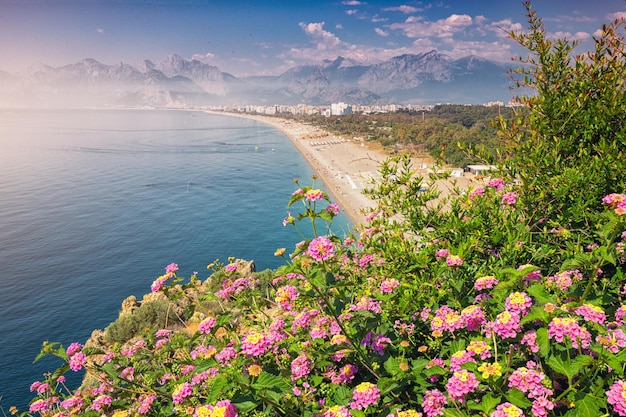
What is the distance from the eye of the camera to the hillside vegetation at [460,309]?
2400mm

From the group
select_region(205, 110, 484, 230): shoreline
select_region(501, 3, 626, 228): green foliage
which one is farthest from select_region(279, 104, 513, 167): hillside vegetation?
select_region(501, 3, 626, 228): green foliage

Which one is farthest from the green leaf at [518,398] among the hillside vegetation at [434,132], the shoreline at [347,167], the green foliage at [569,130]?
the hillside vegetation at [434,132]

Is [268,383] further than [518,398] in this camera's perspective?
Yes

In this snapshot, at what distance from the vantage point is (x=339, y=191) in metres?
51.0

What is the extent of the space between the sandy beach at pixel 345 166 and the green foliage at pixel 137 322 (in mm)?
12795

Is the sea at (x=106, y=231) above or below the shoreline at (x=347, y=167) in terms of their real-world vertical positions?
below

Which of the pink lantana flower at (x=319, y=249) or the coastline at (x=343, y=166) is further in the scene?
the coastline at (x=343, y=166)

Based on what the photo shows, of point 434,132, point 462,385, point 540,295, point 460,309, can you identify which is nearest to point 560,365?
point 540,295

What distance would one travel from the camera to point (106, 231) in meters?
43.1

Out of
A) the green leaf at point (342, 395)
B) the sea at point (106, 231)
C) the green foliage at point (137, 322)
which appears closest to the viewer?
the green leaf at point (342, 395)

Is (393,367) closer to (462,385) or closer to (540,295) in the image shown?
(462,385)

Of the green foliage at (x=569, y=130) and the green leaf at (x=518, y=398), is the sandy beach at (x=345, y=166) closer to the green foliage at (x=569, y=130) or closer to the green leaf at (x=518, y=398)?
the green foliage at (x=569, y=130)

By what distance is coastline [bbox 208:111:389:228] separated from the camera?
147ft

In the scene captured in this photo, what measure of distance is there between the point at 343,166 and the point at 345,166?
0.38 metres
